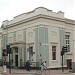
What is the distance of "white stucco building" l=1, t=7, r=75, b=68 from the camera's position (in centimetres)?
3650

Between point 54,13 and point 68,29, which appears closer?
point 54,13

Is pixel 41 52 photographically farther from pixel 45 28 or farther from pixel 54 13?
pixel 54 13

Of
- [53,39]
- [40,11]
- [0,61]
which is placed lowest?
[0,61]

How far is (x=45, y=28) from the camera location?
36844mm

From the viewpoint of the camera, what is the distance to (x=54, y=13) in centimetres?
3859

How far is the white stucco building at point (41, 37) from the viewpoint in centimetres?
3650

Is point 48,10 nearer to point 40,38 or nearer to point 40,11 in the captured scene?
point 40,11

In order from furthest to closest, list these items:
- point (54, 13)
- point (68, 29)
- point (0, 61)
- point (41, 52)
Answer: point (0, 61), point (68, 29), point (54, 13), point (41, 52)

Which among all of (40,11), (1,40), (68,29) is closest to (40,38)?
(40,11)

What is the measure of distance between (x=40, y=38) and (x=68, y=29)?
25.6ft

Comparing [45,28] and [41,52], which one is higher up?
[45,28]

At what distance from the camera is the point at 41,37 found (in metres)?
36.4

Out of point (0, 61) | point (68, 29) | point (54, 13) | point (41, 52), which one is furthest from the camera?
point (0, 61)

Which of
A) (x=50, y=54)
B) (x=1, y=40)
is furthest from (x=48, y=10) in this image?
(x=1, y=40)
